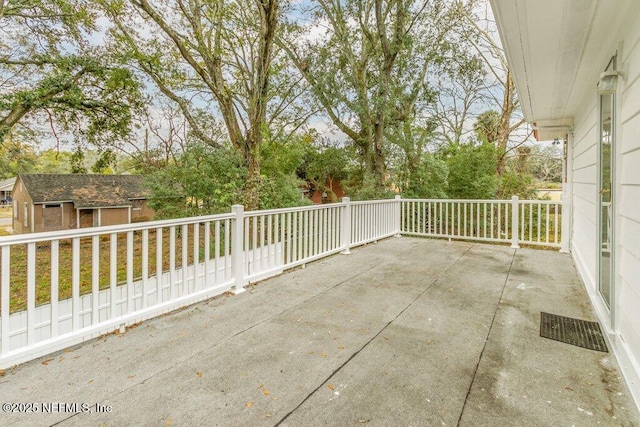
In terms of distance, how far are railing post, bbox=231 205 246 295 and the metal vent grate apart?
289 centimetres

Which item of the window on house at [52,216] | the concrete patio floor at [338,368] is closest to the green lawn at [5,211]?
the window on house at [52,216]

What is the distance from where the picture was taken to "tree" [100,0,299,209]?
723 centimetres

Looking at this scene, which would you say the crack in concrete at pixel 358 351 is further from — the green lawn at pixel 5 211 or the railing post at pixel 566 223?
the green lawn at pixel 5 211

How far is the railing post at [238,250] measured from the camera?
340cm

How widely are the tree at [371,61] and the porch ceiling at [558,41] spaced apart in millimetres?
5262

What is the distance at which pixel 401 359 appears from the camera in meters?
2.11

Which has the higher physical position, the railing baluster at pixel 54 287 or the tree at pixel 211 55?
Result: the tree at pixel 211 55

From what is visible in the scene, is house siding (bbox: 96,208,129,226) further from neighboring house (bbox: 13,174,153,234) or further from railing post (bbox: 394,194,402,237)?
railing post (bbox: 394,194,402,237)

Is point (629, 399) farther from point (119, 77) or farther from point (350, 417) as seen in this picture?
point (119, 77)

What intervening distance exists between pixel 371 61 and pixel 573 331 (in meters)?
9.25

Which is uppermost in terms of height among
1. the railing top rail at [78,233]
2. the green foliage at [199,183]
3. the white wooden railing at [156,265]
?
the green foliage at [199,183]

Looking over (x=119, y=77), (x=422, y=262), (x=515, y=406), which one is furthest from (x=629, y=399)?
(x=119, y=77)

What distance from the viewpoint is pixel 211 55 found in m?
7.47

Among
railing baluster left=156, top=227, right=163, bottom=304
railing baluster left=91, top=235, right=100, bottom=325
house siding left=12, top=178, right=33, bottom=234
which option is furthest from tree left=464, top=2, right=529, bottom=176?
house siding left=12, top=178, right=33, bottom=234
